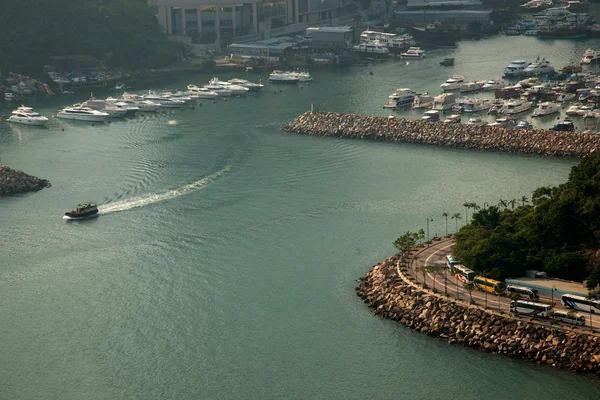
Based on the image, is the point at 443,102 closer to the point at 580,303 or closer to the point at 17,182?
the point at 17,182

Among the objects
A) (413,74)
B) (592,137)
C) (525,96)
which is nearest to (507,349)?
(592,137)

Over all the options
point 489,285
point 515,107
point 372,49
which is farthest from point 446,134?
point 372,49

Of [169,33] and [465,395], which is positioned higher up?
[169,33]

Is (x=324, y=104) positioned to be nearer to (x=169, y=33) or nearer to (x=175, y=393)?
(x=169, y=33)

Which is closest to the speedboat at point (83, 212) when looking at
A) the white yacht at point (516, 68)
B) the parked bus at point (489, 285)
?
the parked bus at point (489, 285)

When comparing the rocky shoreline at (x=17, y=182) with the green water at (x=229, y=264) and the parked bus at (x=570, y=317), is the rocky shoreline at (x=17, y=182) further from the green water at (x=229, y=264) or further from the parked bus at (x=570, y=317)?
the parked bus at (x=570, y=317)
